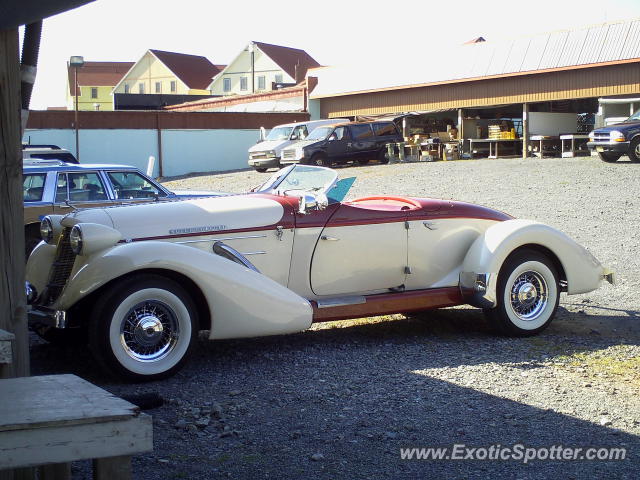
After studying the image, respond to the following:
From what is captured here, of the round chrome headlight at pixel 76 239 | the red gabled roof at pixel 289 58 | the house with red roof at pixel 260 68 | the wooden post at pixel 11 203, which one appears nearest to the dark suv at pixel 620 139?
the round chrome headlight at pixel 76 239

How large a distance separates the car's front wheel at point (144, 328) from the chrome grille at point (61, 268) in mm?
766

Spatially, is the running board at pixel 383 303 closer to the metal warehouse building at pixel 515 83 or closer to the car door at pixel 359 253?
the car door at pixel 359 253

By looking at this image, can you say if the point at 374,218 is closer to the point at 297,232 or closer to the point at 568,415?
the point at 297,232

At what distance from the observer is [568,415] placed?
515cm

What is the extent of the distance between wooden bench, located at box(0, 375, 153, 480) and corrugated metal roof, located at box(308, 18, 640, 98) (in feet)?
91.9

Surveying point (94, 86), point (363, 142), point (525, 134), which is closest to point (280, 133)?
point (363, 142)

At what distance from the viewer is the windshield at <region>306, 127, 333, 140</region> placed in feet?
95.2

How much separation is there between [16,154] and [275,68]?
59932 millimetres

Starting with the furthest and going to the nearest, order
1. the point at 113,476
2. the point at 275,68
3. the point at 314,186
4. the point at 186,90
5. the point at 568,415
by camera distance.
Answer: the point at 186,90, the point at 275,68, the point at 314,186, the point at 568,415, the point at 113,476

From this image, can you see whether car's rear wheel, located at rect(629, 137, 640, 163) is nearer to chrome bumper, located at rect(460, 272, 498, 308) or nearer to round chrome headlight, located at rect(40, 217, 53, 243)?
chrome bumper, located at rect(460, 272, 498, 308)

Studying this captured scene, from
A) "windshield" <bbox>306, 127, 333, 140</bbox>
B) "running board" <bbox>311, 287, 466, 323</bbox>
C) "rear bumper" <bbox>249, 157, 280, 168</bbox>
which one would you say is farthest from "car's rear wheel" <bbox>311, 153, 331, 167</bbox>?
"running board" <bbox>311, 287, 466, 323</bbox>

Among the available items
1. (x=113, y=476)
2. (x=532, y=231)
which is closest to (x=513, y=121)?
(x=532, y=231)

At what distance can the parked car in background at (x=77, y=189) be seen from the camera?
11656 mm

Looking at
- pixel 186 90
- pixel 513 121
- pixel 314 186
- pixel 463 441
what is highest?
pixel 186 90
